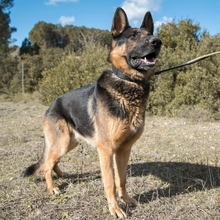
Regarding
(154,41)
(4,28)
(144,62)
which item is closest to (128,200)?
(144,62)

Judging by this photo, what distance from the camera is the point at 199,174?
4.93 metres

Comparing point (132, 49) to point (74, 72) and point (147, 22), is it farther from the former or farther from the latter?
point (74, 72)

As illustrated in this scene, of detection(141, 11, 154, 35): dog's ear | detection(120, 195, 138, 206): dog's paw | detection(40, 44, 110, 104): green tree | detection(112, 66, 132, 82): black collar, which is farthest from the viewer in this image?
detection(40, 44, 110, 104): green tree

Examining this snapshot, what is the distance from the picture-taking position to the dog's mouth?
361cm

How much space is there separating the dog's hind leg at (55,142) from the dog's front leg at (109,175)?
94 centimetres

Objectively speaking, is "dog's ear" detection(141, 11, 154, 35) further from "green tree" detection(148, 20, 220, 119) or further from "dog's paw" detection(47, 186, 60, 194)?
"green tree" detection(148, 20, 220, 119)

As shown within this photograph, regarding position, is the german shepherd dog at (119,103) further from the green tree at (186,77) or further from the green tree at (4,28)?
the green tree at (4,28)

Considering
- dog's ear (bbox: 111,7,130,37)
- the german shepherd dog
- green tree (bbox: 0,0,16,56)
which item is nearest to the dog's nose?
the german shepherd dog

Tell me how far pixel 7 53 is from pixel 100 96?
22073mm

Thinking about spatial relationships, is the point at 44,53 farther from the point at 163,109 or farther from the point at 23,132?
the point at 23,132

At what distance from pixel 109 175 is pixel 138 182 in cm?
123

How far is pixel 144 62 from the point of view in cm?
363

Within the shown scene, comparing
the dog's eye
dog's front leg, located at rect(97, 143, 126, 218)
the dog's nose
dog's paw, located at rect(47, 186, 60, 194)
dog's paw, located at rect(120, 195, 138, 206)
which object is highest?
the dog's eye

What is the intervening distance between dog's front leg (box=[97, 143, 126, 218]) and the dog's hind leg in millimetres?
944
